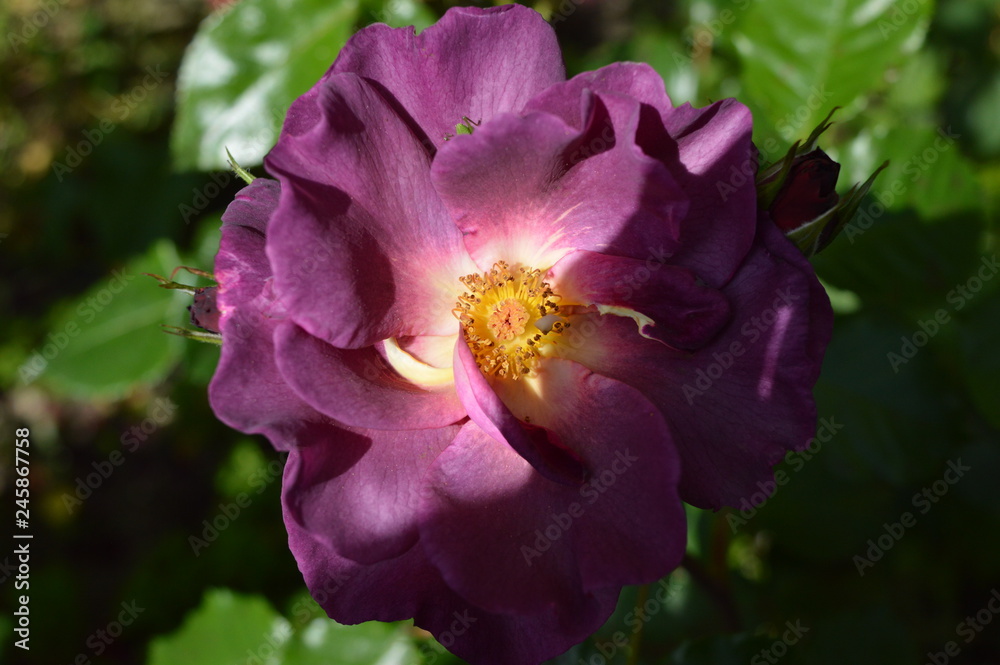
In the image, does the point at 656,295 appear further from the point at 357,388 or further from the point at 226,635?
the point at 226,635

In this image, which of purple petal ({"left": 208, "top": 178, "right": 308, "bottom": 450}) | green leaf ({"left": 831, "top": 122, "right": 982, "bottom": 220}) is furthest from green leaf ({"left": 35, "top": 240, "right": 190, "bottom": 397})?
green leaf ({"left": 831, "top": 122, "right": 982, "bottom": 220})

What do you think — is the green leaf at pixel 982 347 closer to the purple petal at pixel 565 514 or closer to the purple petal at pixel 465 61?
the purple petal at pixel 565 514

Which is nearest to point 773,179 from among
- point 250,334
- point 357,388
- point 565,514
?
point 565,514

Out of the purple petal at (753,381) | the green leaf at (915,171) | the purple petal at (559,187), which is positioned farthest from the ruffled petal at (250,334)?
the green leaf at (915,171)

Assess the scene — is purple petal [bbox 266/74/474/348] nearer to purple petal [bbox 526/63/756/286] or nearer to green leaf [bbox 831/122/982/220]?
purple petal [bbox 526/63/756/286]

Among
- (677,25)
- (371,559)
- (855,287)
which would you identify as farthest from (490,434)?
(677,25)

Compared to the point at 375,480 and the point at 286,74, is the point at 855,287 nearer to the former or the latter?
the point at 375,480
